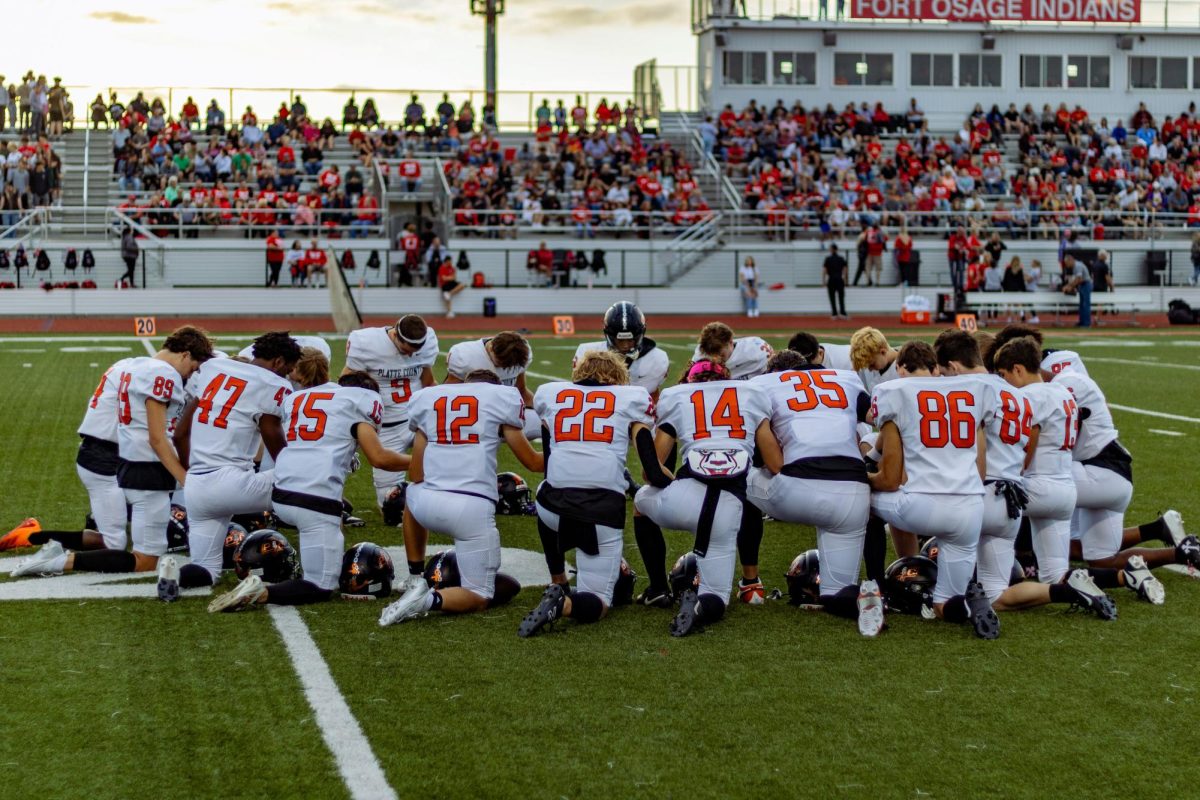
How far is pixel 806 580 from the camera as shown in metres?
7.47

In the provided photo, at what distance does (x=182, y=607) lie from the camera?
7375 millimetres

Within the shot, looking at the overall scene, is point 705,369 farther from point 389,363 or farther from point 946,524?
point 389,363

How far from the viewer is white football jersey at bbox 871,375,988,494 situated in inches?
276

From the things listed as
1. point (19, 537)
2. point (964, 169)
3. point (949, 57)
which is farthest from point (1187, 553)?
point (949, 57)

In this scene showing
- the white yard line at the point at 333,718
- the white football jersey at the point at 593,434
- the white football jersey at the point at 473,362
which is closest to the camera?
the white yard line at the point at 333,718

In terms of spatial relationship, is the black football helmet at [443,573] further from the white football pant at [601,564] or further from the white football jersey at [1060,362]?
the white football jersey at [1060,362]

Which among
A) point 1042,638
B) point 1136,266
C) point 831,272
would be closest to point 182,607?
point 1042,638

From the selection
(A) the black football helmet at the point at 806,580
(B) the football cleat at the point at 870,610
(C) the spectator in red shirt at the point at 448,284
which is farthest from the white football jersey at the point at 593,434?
(C) the spectator in red shirt at the point at 448,284

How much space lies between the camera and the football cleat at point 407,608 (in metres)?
6.96

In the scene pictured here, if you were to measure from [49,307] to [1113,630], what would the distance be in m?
28.5

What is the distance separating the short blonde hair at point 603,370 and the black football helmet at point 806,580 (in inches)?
51.5

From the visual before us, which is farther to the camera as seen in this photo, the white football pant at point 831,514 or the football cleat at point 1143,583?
the football cleat at point 1143,583

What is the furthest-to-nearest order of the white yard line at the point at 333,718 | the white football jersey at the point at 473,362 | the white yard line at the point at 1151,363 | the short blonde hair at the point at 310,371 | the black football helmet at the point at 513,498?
the white yard line at the point at 1151,363 < the black football helmet at the point at 513,498 < the white football jersey at the point at 473,362 < the short blonde hair at the point at 310,371 < the white yard line at the point at 333,718

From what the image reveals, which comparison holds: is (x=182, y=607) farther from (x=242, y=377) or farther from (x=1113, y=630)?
(x=1113, y=630)
